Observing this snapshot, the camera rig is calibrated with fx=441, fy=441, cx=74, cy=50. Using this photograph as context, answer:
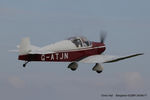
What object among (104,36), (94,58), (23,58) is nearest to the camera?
(23,58)

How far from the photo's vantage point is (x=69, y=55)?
2959 cm

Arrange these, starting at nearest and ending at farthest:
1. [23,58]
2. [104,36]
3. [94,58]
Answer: [23,58], [94,58], [104,36]

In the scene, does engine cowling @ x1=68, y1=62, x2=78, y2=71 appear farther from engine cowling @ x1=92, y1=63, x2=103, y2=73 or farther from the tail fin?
the tail fin

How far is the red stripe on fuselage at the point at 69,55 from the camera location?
27381 millimetres

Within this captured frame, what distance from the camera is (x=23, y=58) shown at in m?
26.9

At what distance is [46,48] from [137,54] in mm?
5860

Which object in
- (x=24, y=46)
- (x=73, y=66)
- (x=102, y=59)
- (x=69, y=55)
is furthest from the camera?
(x=73, y=66)

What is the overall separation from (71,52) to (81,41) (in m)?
1.53

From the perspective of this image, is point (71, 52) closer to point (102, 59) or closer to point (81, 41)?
point (81, 41)

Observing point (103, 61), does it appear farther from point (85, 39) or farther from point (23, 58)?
point (23, 58)

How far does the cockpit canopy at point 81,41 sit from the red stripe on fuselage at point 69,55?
356 mm

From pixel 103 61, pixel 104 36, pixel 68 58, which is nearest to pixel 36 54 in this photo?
pixel 68 58

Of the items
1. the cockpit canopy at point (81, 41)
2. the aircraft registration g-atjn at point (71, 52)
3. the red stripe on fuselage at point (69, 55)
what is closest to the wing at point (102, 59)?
the aircraft registration g-atjn at point (71, 52)

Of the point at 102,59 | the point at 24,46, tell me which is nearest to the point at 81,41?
the point at 102,59
